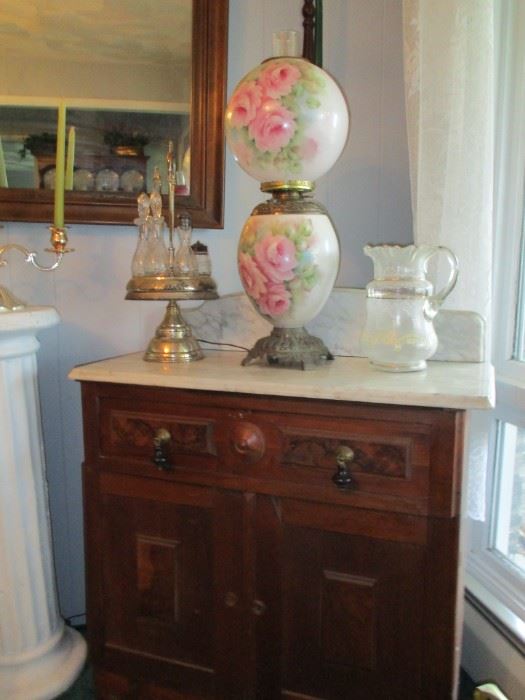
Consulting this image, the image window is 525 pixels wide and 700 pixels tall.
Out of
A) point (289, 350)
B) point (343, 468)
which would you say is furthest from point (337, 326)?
point (343, 468)

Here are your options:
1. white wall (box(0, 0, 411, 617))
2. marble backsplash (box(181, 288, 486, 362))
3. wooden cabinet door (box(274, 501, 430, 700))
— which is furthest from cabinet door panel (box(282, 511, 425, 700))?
white wall (box(0, 0, 411, 617))

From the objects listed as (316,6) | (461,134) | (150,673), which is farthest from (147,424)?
(316,6)

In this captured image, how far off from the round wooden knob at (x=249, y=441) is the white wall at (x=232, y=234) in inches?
22.1

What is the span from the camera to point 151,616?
41.5 inches

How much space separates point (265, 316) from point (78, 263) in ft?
2.05

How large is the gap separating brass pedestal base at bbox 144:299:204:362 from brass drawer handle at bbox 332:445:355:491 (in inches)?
15.4

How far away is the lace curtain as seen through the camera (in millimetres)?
1030

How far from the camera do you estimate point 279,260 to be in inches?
38.8

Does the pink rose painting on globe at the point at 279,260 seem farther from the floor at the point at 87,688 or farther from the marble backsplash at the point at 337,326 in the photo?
the floor at the point at 87,688

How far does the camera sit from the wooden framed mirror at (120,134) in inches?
52.5

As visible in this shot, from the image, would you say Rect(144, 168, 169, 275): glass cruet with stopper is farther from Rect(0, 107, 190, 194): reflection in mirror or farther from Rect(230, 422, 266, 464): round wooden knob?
Rect(230, 422, 266, 464): round wooden knob

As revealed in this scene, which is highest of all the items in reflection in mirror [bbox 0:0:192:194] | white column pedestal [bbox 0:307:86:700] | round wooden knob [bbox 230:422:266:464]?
reflection in mirror [bbox 0:0:192:194]

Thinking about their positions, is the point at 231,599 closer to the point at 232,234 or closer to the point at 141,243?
the point at 141,243

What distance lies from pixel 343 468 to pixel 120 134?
3.17ft
